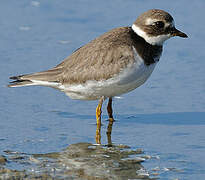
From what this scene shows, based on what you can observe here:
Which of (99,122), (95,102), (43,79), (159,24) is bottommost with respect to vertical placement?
(99,122)

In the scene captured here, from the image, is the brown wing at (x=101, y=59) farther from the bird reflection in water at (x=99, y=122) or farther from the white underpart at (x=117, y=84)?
the bird reflection in water at (x=99, y=122)

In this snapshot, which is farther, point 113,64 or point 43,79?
point 43,79

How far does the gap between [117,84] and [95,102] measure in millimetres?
1647

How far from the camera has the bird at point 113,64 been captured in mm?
8219

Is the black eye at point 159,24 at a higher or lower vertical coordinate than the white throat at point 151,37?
higher

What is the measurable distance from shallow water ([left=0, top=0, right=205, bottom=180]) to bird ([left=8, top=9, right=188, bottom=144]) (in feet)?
1.78

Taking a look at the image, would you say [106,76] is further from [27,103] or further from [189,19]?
[189,19]

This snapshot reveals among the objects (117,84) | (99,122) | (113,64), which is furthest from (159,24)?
(99,122)

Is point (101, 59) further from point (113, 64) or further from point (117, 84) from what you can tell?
point (117, 84)

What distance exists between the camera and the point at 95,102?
986cm

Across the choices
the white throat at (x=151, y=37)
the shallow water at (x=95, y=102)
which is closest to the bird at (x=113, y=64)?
the white throat at (x=151, y=37)

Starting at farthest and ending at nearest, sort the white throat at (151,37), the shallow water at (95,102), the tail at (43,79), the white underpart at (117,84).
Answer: the tail at (43,79)
the white throat at (151,37)
the white underpart at (117,84)
the shallow water at (95,102)

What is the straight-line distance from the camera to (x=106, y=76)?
8.26 metres

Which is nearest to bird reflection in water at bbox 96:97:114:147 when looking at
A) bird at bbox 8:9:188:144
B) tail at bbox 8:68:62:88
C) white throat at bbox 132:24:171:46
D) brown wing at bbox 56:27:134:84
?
bird at bbox 8:9:188:144
